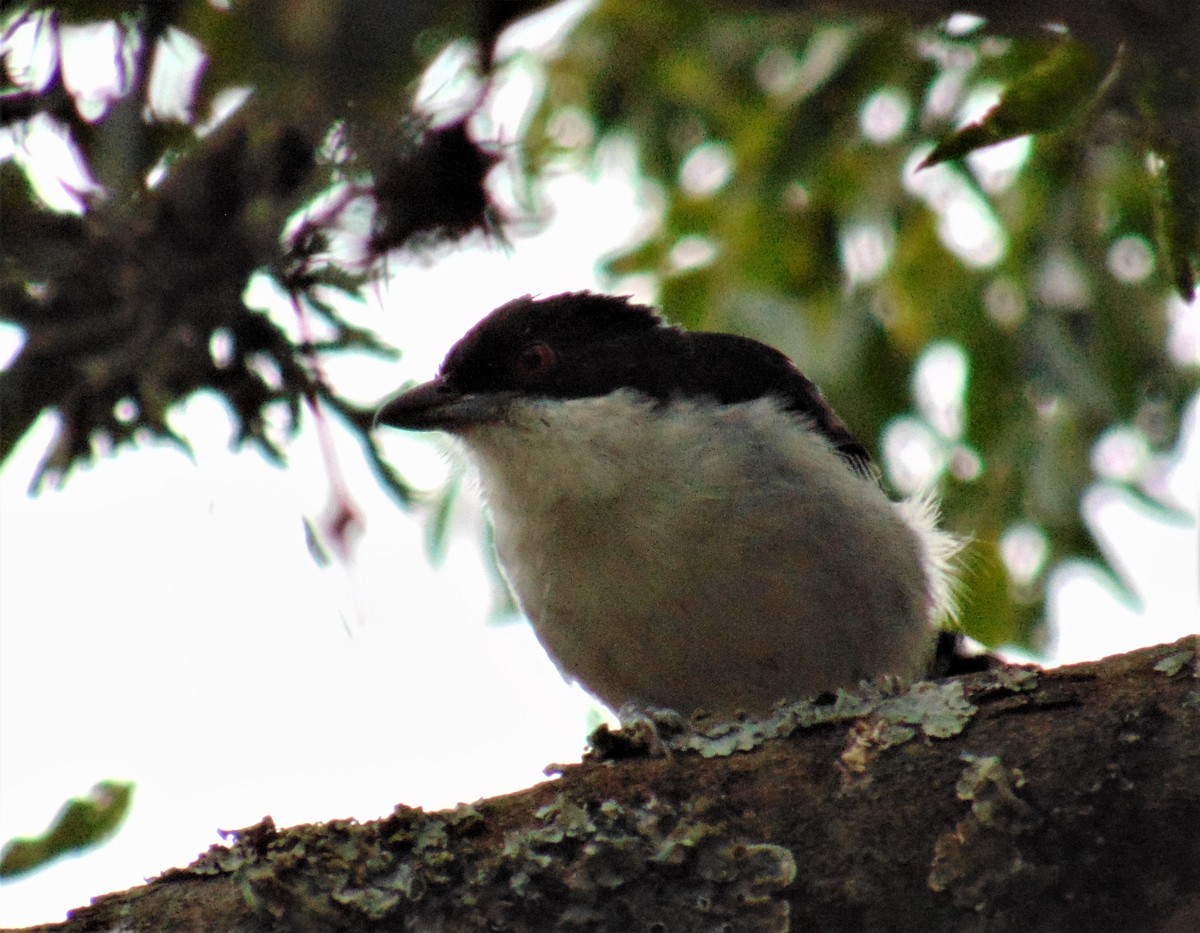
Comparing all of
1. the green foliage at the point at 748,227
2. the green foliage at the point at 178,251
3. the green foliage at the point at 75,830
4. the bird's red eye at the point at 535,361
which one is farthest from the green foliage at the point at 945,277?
the green foliage at the point at 75,830

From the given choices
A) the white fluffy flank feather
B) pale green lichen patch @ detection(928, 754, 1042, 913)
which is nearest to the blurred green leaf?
pale green lichen patch @ detection(928, 754, 1042, 913)

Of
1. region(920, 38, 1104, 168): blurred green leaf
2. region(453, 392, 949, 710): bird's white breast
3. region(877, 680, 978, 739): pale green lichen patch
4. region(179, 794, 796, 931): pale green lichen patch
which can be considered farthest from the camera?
region(453, 392, 949, 710): bird's white breast

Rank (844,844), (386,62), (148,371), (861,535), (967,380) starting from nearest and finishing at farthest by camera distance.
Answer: (386,62), (844,844), (148,371), (861,535), (967,380)

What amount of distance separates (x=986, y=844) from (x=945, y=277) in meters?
3.05

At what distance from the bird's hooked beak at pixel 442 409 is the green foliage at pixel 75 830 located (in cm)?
200

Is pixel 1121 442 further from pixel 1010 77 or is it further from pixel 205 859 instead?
pixel 205 859

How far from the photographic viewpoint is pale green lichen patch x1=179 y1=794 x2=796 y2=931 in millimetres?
2947

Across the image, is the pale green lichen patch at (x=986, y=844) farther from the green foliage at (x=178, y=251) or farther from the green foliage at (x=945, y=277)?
the green foliage at (x=945, y=277)

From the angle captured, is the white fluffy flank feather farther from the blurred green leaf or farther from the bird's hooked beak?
the blurred green leaf

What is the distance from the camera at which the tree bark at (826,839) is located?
2.80m

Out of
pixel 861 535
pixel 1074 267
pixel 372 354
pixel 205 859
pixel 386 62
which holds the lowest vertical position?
pixel 205 859

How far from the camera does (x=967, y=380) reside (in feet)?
17.9

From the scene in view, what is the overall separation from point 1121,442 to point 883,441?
845mm

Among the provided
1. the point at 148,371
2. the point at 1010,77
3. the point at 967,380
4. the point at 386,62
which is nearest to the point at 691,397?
the point at 967,380
